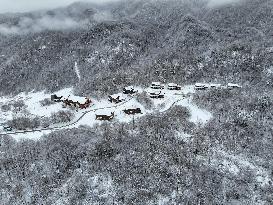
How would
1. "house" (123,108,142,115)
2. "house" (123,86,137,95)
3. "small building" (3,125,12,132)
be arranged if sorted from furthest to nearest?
"house" (123,86,137,95) → "house" (123,108,142,115) → "small building" (3,125,12,132)

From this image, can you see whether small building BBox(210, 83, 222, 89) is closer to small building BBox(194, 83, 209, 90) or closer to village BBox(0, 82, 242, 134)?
village BBox(0, 82, 242, 134)

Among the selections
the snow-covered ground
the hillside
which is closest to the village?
the snow-covered ground

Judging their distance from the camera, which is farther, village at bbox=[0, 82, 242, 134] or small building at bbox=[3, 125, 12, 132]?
village at bbox=[0, 82, 242, 134]

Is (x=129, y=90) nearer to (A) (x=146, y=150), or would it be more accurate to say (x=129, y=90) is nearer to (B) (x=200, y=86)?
(B) (x=200, y=86)

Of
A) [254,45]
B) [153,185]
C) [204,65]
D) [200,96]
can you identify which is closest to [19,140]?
[153,185]

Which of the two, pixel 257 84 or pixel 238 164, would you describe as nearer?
pixel 238 164

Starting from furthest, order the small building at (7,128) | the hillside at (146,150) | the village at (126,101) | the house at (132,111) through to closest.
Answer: the house at (132,111) < the village at (126,101) < the small building at (7,128) < the hillside at (146,150)

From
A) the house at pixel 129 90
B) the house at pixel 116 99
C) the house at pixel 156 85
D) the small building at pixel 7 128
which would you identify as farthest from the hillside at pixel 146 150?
the house at pixel 129 90

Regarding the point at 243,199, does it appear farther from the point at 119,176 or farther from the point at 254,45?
the point at 254,45

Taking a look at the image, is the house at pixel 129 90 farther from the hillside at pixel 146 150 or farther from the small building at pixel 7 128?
the small building at pixel 7 128
